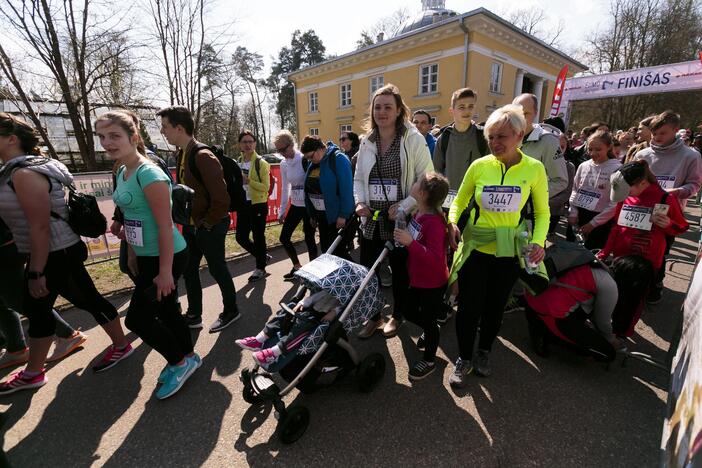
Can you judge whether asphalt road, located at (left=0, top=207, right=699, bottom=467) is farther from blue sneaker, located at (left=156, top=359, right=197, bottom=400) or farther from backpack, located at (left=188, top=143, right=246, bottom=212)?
backpack, located at (left=188, top=143, right=246, bottom=212)

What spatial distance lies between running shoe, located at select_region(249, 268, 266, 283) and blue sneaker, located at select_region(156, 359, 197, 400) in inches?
79.4

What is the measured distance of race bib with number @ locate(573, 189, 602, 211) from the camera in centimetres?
409

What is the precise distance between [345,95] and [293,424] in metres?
26.2

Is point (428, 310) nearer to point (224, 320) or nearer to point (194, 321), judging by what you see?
point (224, 320)

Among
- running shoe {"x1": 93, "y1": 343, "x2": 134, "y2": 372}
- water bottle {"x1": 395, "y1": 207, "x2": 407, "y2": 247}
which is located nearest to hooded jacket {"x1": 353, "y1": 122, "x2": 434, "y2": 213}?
water bottle {"x1": 395, "y1": 207, "x2": 407, "y2": 247}

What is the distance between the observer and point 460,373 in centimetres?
250

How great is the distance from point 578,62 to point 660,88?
1959cm

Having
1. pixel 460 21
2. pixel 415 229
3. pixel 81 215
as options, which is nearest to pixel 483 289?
pixel 415 229

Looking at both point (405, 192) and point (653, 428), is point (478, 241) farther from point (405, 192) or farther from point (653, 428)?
point (653, 428)

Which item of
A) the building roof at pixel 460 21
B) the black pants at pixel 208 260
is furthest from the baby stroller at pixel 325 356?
the building roof at pixel 460 21

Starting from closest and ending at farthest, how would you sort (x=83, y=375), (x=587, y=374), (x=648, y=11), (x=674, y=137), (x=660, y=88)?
(x=587, y=374), (x=83, y=375), (x=674, y=137), (x=660, y=88), (x=648, y=11)

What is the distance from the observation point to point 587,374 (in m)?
2.57

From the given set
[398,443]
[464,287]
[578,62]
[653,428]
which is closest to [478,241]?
[464,287]

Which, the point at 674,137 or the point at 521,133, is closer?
the point at 521,133
